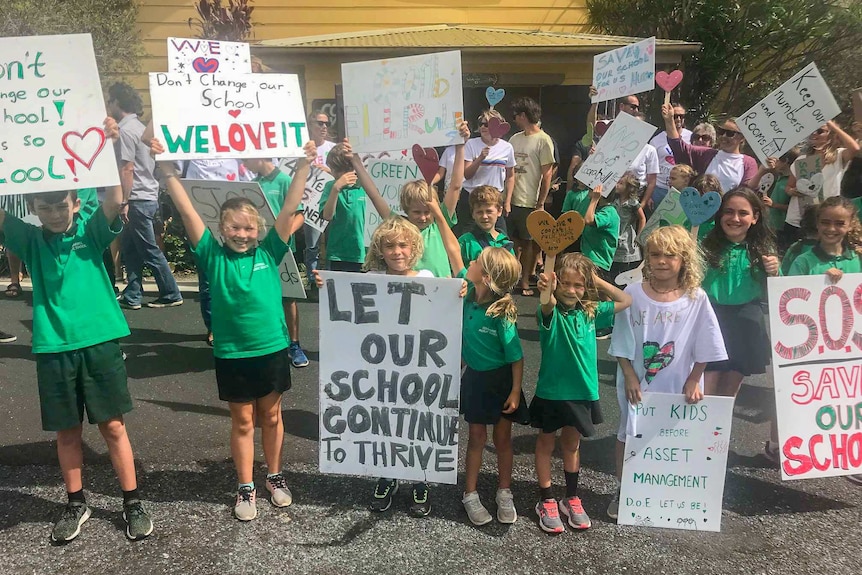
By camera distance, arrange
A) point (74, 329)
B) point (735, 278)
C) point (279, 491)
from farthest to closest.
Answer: point (735, 278)
point (279, 491)
point (74, 329)

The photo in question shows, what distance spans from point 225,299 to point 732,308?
2558 mm

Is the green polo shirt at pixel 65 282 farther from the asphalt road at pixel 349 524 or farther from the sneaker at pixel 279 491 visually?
the sneaker at pixel 279 491

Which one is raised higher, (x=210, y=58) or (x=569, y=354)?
(x=210, y=58)

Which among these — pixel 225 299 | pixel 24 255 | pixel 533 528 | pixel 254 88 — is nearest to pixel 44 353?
pixel 24 255

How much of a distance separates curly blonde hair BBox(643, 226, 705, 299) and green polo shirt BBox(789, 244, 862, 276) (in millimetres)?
738

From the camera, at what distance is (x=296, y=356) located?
5070 mm

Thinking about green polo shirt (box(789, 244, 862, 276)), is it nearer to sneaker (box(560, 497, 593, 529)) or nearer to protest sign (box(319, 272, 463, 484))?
sneaker (box(560, 497, 593, 529))

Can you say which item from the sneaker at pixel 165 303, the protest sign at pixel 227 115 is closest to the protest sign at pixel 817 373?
the protest sign at pixel 227 115

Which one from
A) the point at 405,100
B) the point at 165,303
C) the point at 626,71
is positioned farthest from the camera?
the point at 165,303

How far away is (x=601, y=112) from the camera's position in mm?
9914

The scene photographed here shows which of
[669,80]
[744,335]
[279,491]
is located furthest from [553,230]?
[669,80]

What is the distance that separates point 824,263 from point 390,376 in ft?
7.44

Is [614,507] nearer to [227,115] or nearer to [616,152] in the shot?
[616,152]

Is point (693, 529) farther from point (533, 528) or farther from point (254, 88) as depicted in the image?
point (254, 88)
